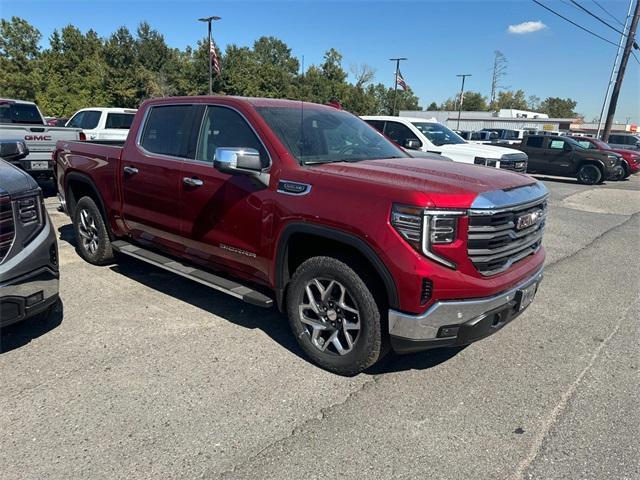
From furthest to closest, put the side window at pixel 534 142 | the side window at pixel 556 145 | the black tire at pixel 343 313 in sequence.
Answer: the side window at pixel 534 142 → the side window at pixel 556 145 → the black tire at pixel 343 313

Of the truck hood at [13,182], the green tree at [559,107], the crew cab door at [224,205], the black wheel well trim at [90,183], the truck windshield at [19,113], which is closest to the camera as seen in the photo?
the truck hood at [13,182]

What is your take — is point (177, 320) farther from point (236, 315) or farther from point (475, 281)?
point (475, 281)

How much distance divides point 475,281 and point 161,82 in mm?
62175

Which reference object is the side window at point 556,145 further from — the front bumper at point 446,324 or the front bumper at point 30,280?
the front bumper at point 30,280

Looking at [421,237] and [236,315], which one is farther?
[236,315]

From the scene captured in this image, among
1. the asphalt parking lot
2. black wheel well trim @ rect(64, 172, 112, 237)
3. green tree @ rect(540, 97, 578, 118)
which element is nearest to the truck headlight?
the asphalt parking lot

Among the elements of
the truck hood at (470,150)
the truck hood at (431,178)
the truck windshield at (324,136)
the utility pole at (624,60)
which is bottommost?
the truck hood at (470,150)

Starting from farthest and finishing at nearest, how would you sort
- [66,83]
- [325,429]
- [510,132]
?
[66,83]
[510,132]
[325,429]

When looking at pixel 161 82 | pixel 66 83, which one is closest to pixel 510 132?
pixel 66 83

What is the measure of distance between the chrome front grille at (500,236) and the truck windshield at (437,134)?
8454mm

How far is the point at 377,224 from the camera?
2.95m

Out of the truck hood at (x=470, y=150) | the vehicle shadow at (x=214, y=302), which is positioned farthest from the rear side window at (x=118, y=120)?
the vehicle shadow at (x=214, y=302)

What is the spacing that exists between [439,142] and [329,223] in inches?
364

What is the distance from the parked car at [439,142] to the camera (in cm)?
1114
